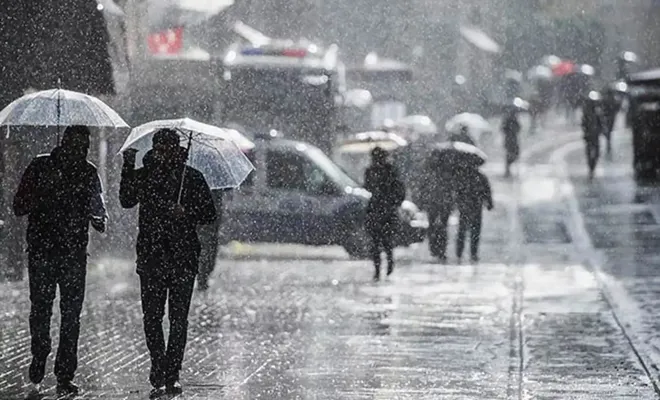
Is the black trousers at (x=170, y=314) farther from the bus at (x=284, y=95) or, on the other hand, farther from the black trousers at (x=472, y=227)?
the bus at (x=284, y=95)

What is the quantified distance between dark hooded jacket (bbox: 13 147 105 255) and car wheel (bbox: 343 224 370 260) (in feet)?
42.7

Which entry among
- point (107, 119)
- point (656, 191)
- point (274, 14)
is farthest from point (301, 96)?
point (107, 119)

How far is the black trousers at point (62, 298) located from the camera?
1159 cm

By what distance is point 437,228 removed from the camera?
2464 cm

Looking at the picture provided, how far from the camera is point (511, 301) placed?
18172 mm

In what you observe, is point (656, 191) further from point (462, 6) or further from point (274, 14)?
point (462, 6)

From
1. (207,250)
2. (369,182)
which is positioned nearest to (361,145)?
(369,182)

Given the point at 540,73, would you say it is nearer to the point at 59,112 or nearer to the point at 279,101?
the point at 279,101

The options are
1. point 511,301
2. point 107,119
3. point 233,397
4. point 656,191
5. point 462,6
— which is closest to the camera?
point 233,397

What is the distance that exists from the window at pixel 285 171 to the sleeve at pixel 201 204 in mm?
13788

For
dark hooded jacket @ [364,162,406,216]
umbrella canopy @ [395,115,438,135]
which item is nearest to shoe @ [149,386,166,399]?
dark hooded jacket @ [364,162,406,216]

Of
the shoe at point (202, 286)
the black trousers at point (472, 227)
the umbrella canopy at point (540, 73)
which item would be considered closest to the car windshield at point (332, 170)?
the black trousers at point (472, 227)

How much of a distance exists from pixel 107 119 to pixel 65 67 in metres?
9.41

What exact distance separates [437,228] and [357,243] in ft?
3.64
